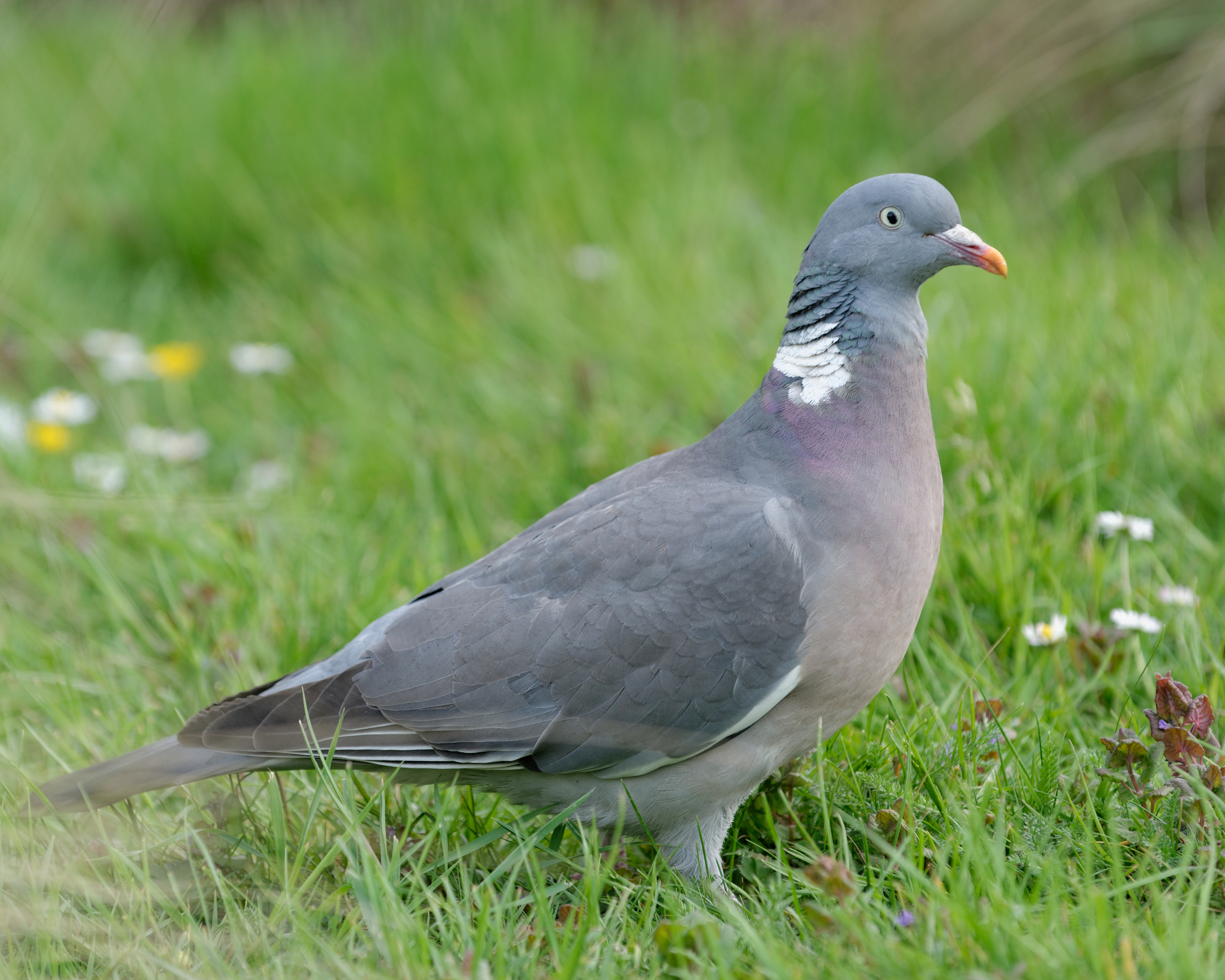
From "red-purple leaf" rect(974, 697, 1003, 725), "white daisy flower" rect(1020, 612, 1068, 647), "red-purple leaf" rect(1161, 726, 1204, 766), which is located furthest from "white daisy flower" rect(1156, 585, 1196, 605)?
"red-purple leaf" rect(1161, 726, 1204, 766)

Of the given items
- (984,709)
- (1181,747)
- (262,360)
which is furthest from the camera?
(262,360)

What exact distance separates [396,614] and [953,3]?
446cm

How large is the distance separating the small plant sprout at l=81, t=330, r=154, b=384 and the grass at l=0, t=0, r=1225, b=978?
0.13m

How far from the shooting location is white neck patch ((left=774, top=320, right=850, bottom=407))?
8.55 ft

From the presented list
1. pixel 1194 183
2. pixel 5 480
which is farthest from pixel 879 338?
pixel 1194 183

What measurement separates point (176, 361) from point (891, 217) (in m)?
3.29

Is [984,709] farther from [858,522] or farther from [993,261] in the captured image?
[993,261]

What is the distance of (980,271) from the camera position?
4.63 m

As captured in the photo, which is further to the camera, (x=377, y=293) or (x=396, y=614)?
(x=377, y=293)

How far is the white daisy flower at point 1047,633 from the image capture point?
2.89 m

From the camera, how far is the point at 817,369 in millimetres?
2637

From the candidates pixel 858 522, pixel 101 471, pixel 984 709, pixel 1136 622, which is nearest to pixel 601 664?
pixel 858 522

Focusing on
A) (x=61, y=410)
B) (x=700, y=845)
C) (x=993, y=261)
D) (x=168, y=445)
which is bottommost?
(x=700, y=845)

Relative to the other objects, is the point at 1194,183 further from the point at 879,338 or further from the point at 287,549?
the point at 287,549
